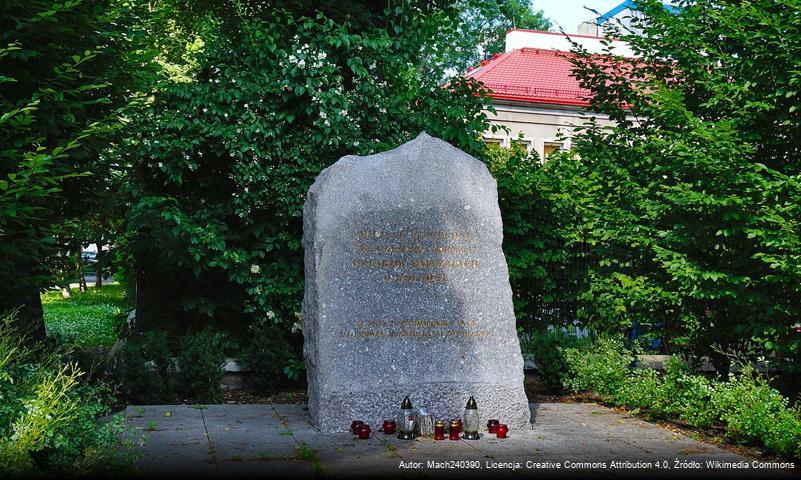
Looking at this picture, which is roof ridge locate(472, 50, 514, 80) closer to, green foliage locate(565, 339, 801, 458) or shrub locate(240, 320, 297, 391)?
green foliage locate(565, 339, 801, 458)

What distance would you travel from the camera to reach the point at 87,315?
22359mm

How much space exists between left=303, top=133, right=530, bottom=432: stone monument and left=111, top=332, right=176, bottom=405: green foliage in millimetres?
2275

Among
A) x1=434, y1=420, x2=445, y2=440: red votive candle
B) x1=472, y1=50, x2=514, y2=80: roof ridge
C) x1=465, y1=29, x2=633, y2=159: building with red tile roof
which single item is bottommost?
x1=434, y1=420, x2=445, y2=440: red votive candle

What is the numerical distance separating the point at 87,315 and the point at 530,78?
16253 mm

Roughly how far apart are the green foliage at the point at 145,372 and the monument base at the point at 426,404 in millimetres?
2382

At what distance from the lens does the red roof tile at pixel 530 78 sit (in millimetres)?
26562

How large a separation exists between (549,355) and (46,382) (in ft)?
20.4

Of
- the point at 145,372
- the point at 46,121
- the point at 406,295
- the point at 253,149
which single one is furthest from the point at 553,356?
the point at 46,121

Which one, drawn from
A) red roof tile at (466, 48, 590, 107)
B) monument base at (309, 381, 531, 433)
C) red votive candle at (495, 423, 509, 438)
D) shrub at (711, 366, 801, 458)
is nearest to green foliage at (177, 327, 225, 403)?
monument base at (309, 381, 531, 433)

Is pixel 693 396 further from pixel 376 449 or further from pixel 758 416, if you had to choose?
pixel 376 449

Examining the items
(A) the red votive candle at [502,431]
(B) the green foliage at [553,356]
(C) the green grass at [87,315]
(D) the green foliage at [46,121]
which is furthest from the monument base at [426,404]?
(C) the green grass at [87,315]

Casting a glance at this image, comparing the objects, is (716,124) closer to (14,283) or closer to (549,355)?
(549,355)

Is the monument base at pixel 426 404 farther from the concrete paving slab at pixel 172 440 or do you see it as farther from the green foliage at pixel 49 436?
the green foliage at pixel 49 436

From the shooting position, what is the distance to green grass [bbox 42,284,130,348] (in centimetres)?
1633
